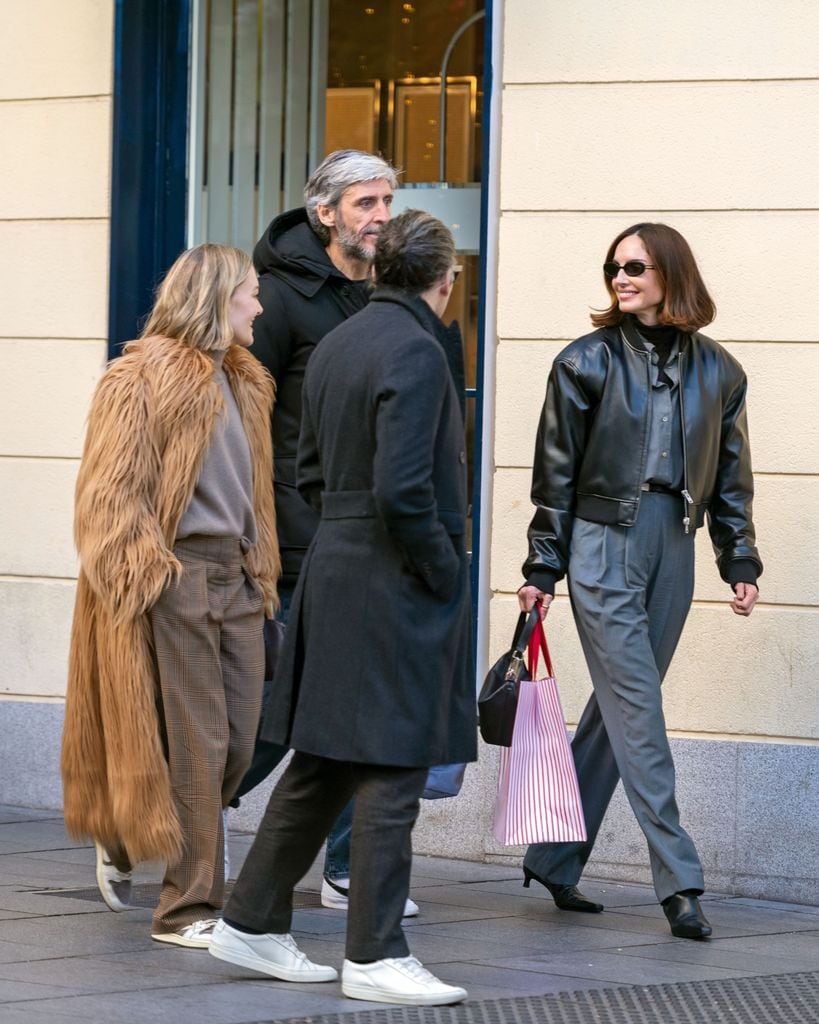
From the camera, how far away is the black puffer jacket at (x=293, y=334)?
5.73 m

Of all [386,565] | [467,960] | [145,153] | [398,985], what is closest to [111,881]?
[467,960]

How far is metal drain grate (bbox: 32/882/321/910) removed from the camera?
580 cm

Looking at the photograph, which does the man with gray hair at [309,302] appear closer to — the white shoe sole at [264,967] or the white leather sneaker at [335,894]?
the white leather sneaker at [335,894]

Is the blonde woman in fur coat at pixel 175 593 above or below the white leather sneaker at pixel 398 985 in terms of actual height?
above

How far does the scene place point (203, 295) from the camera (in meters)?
5.24

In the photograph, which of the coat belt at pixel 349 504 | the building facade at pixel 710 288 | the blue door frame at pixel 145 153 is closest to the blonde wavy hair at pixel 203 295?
the coat belt at pixel 349 504

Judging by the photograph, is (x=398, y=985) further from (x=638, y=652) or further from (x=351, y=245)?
(x=351, y=245)

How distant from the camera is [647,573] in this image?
18.7ft

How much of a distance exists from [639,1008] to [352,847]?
811 mm

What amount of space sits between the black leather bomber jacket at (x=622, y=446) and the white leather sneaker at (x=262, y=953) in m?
1.49

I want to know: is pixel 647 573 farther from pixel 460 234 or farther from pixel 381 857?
pixel 460 234

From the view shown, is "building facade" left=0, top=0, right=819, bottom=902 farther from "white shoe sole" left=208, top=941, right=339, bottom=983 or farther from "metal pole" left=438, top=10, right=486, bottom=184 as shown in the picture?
"white shoe sole" left=208, top=941, right=339, bottom=983

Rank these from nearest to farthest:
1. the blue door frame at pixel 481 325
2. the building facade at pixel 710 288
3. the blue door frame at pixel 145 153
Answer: the building facade at pixel 710 288 < the blue door frame at pixel 481 325 < the blue door frame at pixel 145 153

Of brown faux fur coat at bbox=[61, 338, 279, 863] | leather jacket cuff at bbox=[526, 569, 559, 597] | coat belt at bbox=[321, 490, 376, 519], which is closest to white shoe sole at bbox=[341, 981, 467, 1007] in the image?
brown faux fur coat at bbox=[61, 338, 279, 863]
